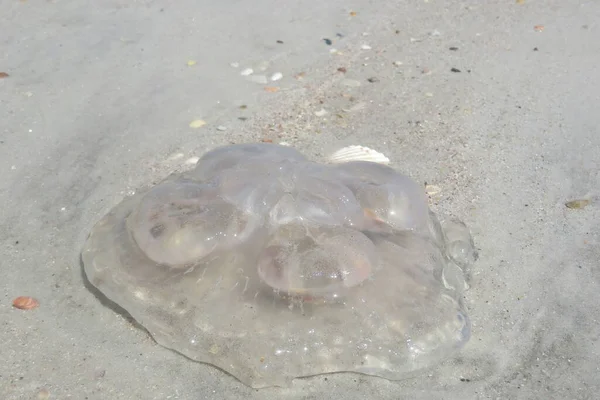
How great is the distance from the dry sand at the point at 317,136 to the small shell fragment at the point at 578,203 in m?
0.03

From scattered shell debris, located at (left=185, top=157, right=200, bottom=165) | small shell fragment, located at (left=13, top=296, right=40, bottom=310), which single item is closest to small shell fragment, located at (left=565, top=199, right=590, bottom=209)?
scattered shell debris, located at (left=185, top=157, right=200, bottom=165)

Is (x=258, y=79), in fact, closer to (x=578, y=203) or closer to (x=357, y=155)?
(x=357, y=155)

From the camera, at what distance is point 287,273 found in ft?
8.93

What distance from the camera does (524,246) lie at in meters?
3.39

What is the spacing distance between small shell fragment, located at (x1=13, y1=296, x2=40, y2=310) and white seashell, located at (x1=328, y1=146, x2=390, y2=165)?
69.5 inches

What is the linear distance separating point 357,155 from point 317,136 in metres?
0.35

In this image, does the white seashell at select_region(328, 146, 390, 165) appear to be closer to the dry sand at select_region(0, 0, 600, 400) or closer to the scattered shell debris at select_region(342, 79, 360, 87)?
the dry sand at select_region(0, 0, 600, 400)

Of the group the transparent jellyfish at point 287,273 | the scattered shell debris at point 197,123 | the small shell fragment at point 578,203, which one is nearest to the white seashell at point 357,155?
the transparent jellyfish at point 287,273

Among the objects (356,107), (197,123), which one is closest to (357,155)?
(356,107)

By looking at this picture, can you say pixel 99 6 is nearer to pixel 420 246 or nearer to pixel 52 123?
pixel 52 123

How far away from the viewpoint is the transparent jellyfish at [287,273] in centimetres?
269

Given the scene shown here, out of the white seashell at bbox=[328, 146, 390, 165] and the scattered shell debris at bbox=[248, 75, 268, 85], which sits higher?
the white seashell at bbox=[328, 146, 390, 165]

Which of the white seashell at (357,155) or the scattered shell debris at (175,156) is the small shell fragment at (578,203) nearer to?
the white seashell at (357,155)

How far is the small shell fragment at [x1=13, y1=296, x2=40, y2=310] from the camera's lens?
303cm
